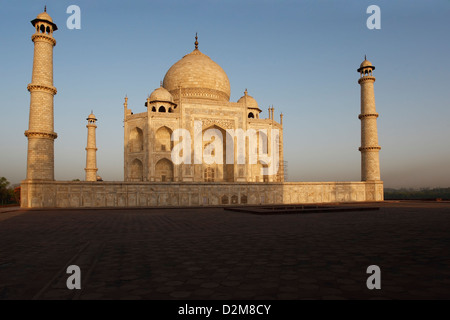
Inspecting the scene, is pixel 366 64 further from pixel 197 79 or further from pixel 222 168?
pixel 222 168

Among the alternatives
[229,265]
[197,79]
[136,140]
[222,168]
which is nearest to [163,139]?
[136,140]

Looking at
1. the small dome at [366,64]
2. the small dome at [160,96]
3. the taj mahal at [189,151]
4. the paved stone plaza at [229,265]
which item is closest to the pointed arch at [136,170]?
the taj mahal at [189,151]

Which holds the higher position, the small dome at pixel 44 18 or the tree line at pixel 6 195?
the small dome at pixel 44 18

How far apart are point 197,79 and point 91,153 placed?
1268 centimetres

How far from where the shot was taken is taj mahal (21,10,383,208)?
20.6m

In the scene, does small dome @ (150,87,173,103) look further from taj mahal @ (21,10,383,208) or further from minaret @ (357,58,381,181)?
minaret @ (357,58,381,181)

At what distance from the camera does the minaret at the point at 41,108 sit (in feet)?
66.3

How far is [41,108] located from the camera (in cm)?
2064

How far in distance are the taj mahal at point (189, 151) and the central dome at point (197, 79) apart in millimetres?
96

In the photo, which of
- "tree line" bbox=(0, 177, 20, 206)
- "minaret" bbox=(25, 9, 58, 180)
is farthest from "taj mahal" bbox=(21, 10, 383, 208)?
"tree line" bbox=(0, 177, 20, 206)

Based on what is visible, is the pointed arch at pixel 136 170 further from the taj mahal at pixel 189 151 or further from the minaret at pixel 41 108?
the minaret at pixel 41 108

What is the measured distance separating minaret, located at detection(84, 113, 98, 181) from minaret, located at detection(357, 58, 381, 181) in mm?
24669

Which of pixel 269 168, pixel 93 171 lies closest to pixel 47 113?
pixel 93 171
